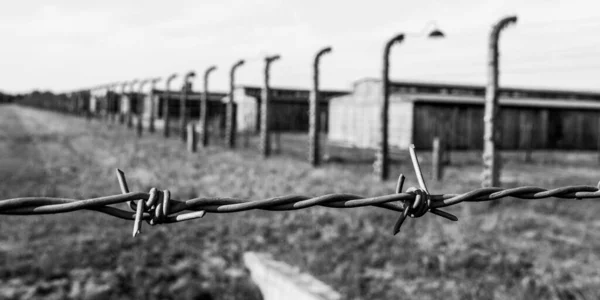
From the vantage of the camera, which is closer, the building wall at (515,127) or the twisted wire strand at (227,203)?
the twisted wire strand at (227,203)

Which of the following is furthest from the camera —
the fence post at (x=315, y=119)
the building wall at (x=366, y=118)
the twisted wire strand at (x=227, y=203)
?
the building wall at (x=366, y=118)

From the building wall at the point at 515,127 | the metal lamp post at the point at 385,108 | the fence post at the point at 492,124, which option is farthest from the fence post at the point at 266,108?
the building wall at the point at 515,127

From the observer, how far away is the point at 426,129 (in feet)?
91.7

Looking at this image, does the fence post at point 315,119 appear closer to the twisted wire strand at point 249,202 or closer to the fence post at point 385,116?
the fence post at point 385,116

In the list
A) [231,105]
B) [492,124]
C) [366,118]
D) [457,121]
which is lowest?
[492,124]

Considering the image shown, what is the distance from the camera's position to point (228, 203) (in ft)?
6.71

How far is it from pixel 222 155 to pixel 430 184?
358 inches

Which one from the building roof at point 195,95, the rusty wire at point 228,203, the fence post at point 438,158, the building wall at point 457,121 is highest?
the building roof at point 195,95

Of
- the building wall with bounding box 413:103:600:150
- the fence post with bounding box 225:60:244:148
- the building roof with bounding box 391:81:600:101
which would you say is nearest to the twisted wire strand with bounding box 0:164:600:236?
the fence post with bounding box 225:60:244:148

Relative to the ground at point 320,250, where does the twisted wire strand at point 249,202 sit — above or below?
above

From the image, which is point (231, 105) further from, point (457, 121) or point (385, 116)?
point (457, 121)

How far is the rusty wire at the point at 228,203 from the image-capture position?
5.79 ft

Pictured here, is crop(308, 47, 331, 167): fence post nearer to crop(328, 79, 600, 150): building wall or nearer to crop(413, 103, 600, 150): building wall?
crop(328, 79, 600, 150): building wall

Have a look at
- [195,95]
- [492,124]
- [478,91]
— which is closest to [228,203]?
[492,124]
